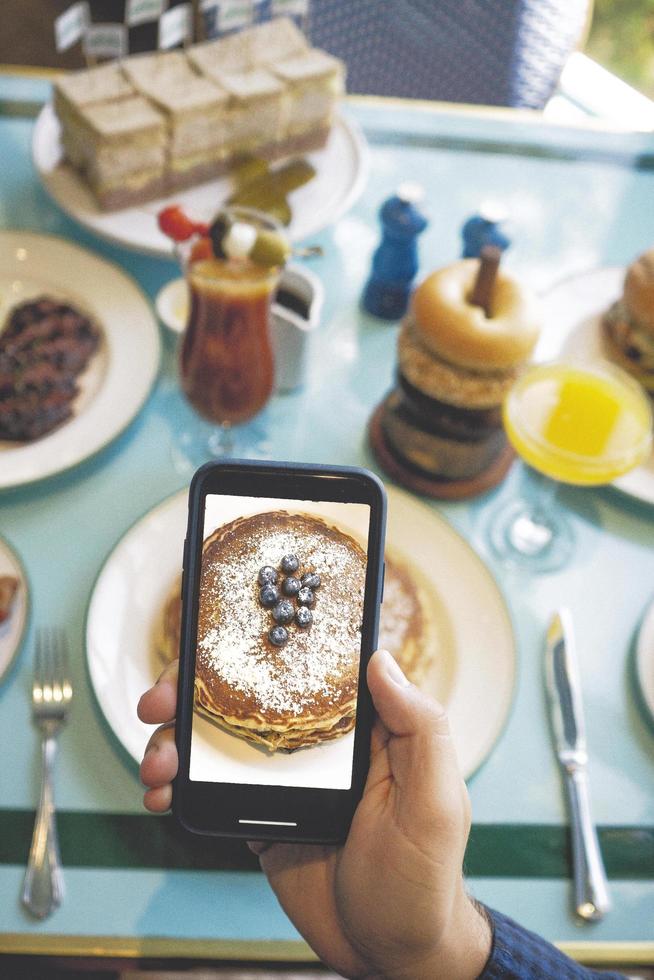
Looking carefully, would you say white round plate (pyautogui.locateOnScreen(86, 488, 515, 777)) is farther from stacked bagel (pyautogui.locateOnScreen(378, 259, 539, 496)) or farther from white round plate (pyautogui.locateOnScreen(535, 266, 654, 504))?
white round plate (pyautogui.locateOnScreen(535, 266, 654, 504))

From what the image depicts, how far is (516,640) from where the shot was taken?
1.08 meters

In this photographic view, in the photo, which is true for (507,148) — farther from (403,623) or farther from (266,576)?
(266,576)

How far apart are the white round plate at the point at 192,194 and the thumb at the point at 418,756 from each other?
36.5 inches

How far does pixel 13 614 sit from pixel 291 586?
430 millimetres

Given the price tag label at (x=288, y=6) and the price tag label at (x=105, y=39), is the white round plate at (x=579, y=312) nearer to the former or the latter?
the price tag label at (x=288, y=6)

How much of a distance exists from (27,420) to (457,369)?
60 centimetres

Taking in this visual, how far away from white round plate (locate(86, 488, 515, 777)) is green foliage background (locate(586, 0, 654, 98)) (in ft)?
11.6

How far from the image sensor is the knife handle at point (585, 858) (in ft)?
3.06

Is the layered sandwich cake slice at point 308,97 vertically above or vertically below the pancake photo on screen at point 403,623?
above

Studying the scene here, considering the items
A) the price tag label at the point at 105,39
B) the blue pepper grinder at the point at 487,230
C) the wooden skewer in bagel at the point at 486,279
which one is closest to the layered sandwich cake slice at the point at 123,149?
the price tag label at the point at 105,39

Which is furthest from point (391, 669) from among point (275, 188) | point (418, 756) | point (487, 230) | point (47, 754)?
point (275, 188)

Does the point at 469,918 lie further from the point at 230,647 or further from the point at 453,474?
the point at 453,474

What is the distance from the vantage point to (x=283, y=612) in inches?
31.2

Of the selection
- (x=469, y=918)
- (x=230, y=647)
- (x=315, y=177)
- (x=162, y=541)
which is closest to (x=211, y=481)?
(x=230, y=647)
